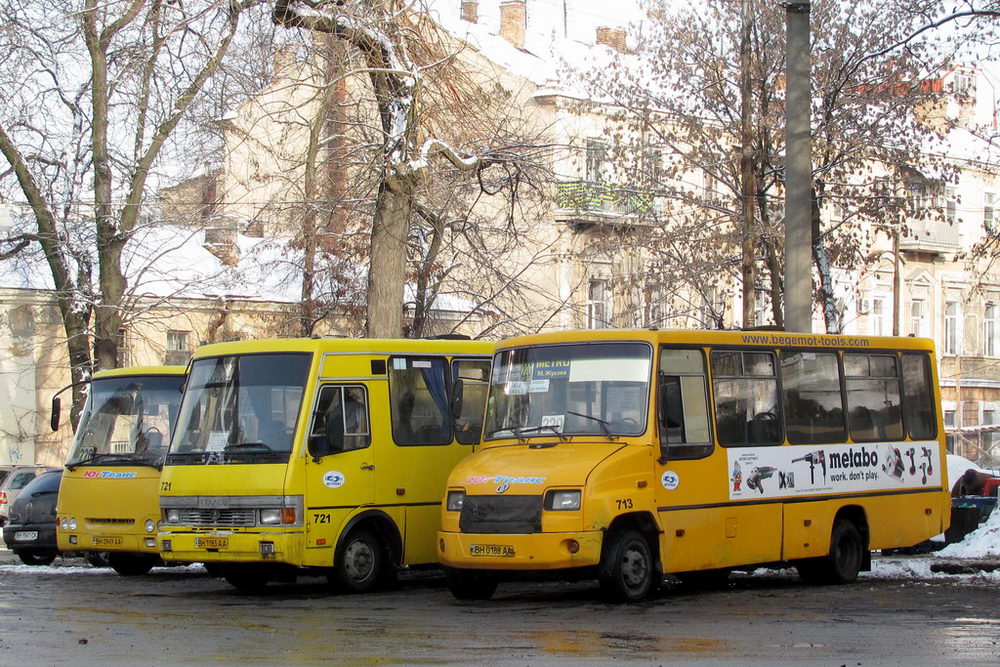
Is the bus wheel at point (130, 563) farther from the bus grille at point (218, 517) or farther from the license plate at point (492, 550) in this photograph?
the license plate at point (492, 550)

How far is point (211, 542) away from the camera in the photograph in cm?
1538

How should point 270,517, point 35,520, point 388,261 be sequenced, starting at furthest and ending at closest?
point 388,261 → point 35,520 → point 270,517

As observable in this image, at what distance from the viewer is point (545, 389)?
14914 mm

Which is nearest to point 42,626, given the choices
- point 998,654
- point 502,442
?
point 502,442

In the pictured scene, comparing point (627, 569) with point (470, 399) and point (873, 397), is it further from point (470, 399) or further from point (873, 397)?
point (873, 397)

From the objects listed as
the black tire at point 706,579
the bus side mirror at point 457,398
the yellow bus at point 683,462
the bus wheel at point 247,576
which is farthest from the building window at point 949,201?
the bus wheel at point 247,576

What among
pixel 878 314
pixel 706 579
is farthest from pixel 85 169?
pixel 878 314

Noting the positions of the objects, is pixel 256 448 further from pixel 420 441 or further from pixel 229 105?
pixel 229 105

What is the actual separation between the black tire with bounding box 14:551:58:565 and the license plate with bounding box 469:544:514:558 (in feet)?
33.4

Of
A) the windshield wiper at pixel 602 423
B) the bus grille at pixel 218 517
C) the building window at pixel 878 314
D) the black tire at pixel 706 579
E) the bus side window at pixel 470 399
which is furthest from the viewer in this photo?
the building window at pixel 878 314

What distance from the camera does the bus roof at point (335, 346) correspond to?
16.0 meters

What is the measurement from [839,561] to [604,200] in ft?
59.2

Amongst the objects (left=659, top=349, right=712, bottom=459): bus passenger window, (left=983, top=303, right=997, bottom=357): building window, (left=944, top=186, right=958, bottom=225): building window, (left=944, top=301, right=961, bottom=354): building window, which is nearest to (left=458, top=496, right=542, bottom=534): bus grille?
(left=659, top=349, right=712, bottom=459): bus passenger window

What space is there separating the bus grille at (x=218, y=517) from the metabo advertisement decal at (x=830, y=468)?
4851 mm
